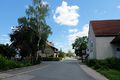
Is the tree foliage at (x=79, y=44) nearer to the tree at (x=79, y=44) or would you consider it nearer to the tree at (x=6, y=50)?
the tree at (x=79, y=44)

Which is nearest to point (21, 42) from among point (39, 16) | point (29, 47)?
point (29, 47)

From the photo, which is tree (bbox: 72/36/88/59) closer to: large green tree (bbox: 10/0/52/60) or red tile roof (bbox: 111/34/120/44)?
large green tree (bbox: 10/0/52/60)

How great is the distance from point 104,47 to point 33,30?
1806cm

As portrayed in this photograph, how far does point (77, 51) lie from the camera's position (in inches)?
5192

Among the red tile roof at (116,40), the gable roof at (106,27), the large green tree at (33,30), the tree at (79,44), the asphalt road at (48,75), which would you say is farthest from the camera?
the tree at (79,44)

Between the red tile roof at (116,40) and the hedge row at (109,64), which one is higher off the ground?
the red tile roof at (116,40)

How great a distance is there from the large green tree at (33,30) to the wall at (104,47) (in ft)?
52.6

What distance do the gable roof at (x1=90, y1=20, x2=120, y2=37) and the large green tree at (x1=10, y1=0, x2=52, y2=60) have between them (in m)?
11.7

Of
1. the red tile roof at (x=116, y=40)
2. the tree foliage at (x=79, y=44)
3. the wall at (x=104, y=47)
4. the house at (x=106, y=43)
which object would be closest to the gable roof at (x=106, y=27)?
the house at (x=106, y=43)

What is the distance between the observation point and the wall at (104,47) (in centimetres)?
4522

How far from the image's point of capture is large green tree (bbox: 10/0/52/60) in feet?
189

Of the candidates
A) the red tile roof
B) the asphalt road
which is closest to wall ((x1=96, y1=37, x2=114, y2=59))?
the red tile roof

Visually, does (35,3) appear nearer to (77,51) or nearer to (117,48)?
(117,48)

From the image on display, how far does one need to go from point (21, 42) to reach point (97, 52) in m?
19.2
